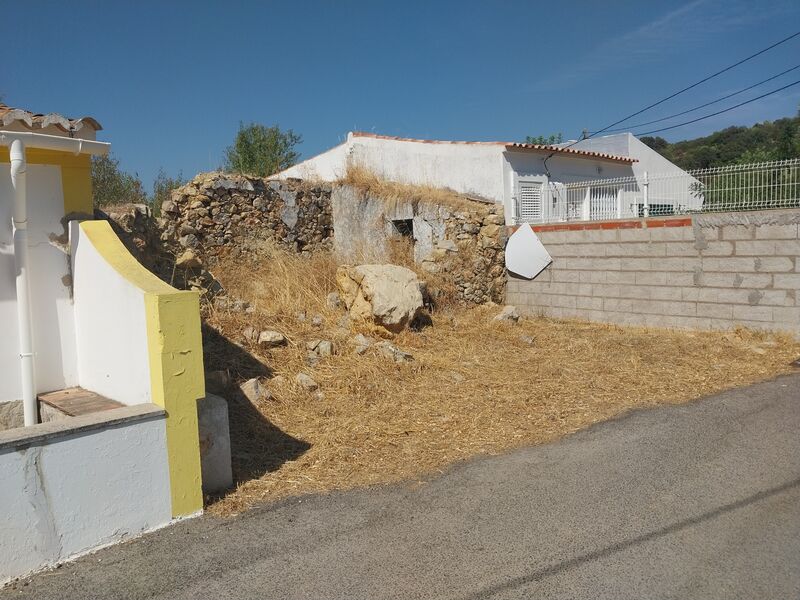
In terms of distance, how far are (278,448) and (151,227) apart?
14.0 ft

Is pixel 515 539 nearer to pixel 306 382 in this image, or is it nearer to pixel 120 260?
pixel 120 260

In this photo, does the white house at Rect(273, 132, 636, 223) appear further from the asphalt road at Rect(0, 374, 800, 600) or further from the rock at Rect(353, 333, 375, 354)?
the asphalt road at Rect(0, 374, 800, 600)

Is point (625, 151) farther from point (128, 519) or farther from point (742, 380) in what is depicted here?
point (128, 519)

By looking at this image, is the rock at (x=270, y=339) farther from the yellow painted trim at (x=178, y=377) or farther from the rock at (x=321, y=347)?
the yellow painted trim at (x=178, y=377)

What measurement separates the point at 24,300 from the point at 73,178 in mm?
1152

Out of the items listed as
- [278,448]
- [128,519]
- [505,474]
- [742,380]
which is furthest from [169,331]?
[742,380]

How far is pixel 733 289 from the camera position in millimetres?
9461

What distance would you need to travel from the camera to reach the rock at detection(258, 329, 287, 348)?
8055 millimetres

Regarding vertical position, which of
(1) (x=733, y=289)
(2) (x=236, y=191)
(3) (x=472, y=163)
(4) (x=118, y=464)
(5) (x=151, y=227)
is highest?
(3) (x=472, y=163)

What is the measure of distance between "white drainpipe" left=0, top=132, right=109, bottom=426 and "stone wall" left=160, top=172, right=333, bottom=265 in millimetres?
5757

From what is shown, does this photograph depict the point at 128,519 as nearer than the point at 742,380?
Yes

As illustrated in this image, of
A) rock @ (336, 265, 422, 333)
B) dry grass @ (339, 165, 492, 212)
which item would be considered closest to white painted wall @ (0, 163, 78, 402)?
rock @ (336, 265, 422, 333)

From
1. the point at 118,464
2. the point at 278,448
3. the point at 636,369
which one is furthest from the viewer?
the point at 636,369

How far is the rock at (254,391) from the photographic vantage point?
6.64 meters
